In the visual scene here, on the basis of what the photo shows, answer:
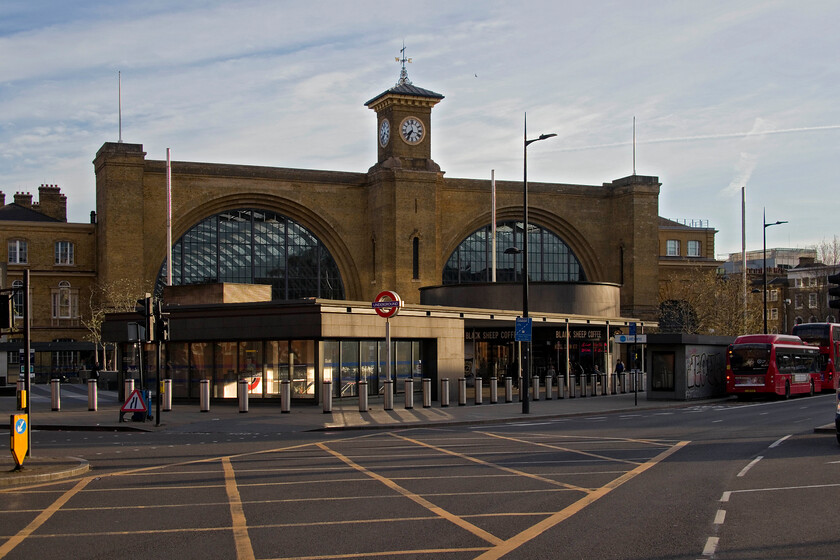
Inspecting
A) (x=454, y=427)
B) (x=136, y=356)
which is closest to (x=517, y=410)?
(x=454, y=427)

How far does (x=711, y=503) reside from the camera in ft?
40.1

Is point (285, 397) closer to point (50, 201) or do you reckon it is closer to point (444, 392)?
point (444, 392)

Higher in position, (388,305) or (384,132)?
(384,132)

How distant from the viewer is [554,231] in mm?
71625

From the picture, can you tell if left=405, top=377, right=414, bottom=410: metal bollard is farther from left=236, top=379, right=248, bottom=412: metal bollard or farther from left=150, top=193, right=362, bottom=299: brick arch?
left=150, top=193, right=362, bottom=299: brick arch

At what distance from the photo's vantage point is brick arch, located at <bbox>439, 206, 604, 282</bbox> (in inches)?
2662

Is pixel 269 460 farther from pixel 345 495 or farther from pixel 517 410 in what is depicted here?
pixel 517 410

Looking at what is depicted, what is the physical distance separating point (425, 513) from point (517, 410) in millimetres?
19339

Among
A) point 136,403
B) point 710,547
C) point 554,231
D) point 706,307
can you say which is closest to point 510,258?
point 554,231

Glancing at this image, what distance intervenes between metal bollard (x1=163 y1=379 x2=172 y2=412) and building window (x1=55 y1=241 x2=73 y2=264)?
33.8 meters

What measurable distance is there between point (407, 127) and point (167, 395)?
Answer: 38.0 m

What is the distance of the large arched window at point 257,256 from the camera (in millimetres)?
60844

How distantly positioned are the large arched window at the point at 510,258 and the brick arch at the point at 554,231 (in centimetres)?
40

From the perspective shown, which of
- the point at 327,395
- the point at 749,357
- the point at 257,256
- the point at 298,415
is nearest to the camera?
the point at 298,415
